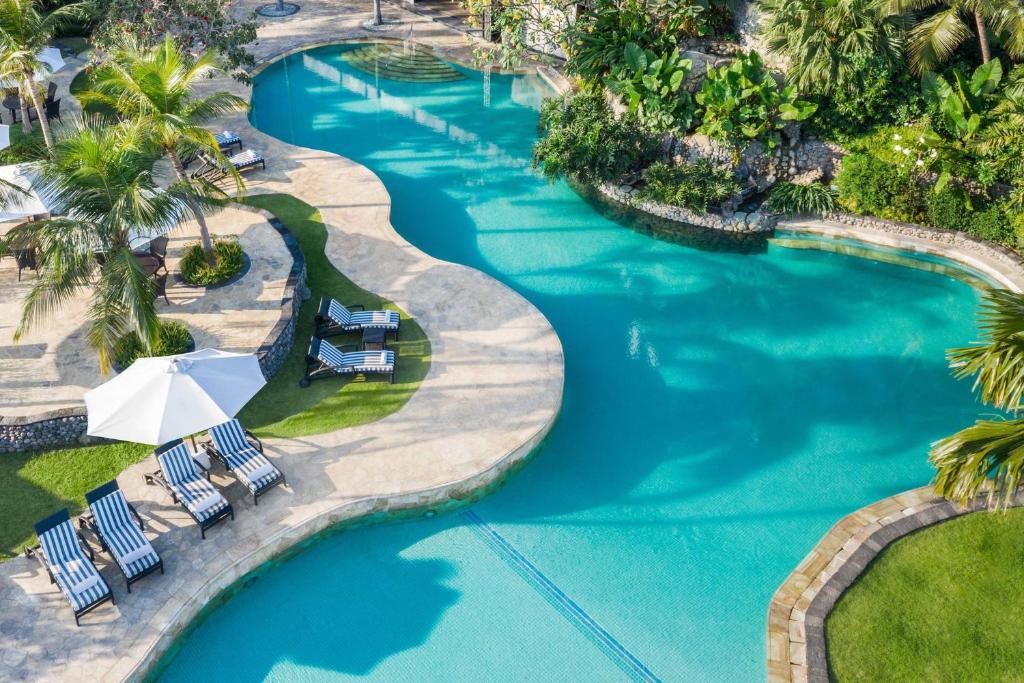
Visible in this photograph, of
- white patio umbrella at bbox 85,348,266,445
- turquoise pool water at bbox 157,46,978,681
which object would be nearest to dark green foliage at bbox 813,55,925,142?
turquoise pool water at bbox 157,46,978,681

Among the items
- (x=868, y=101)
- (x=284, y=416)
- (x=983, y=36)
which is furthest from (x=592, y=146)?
(x=284, y=416)

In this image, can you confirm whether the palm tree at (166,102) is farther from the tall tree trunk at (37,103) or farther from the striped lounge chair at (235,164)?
the striped lounge chair at (235,164)

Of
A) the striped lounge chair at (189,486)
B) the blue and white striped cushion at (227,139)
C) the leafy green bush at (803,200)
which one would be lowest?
the striped lounge chair at (189,486)

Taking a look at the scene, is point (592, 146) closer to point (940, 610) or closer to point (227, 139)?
point (227, 139)

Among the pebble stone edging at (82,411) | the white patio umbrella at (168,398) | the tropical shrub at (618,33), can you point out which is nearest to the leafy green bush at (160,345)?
the pebble stone edging at (82,411)

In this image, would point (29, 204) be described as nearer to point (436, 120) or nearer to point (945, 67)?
point (436, 120)

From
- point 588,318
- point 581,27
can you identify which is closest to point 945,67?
point 581,27
